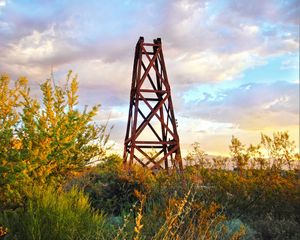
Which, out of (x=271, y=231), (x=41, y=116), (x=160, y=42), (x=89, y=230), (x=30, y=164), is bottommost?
(x=271, y=231)

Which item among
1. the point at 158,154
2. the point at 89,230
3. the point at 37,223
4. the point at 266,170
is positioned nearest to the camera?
the point at 37,223

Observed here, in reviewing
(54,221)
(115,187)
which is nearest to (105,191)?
(115,187)

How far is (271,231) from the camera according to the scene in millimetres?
9109

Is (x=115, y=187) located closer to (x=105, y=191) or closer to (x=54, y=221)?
(x=105, y=191)

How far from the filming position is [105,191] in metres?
10.8

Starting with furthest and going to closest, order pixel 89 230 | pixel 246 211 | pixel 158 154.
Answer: pixel 158 154 < pixel 246 211 < pixel 89 230

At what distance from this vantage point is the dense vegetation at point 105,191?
20.9ft

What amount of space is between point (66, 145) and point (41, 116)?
731 millimetres

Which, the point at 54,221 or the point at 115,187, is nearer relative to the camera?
the point at 54,221

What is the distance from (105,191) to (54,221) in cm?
465

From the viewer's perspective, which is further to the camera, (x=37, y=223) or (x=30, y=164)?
(x=30, y=164)

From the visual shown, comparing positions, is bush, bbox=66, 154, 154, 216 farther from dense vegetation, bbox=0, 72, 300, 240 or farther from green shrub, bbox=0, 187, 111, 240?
green shrub, bbox=0, 187, 111, 240

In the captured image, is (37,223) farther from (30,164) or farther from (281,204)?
(281,204)

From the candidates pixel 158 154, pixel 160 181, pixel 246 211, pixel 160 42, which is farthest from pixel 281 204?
pixel 160 42
